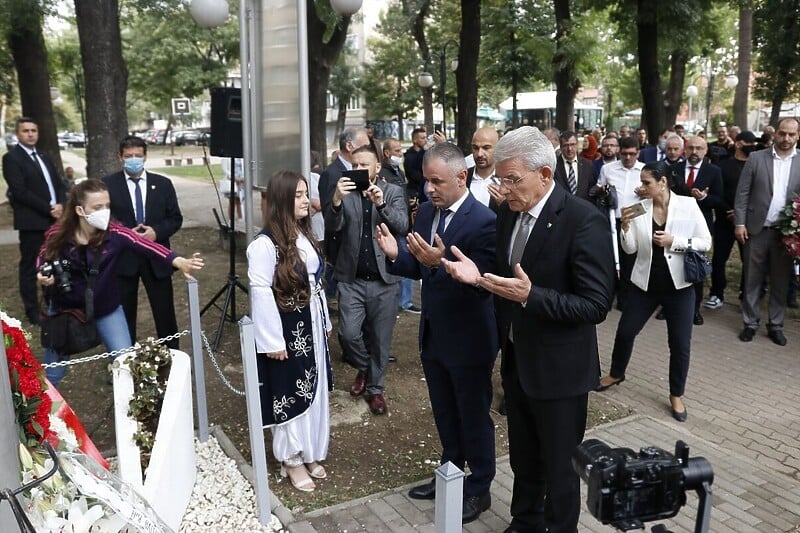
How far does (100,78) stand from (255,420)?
6.21 m

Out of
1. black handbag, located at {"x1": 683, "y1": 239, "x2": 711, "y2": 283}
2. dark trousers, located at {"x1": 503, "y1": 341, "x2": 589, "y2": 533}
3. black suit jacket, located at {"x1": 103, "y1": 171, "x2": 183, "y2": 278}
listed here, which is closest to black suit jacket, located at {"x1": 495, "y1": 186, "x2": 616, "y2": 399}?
Result: dark trousers, located at {"x1": 503, "y1": 341, "x2": 589, "y2": 533}

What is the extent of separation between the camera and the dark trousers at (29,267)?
7.63 m

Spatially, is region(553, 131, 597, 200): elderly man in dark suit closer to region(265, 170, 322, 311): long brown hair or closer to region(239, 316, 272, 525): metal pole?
region(265, 170, 322, 311): long brown hair

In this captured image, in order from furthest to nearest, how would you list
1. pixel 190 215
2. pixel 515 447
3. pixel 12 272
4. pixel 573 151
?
pixel 190 215 < pixel 12 272 < pixel 573 151 < pixel 515 447

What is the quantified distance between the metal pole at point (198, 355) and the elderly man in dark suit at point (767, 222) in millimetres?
5577

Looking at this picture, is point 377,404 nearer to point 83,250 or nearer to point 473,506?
point 473,506

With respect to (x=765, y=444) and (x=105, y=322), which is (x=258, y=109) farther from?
(x=765, y=444)

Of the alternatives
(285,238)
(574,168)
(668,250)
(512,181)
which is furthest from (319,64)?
(512,181)

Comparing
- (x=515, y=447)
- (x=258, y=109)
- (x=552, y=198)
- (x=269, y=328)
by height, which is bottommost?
(x=515, y=447)

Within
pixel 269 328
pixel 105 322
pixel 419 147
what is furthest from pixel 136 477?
pixel 419 147

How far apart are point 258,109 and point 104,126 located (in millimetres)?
3649

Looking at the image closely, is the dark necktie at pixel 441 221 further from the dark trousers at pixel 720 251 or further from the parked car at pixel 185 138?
the parked car at pixel 185 138

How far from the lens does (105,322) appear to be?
15.8ft

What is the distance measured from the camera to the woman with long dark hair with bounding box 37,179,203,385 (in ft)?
14.9
